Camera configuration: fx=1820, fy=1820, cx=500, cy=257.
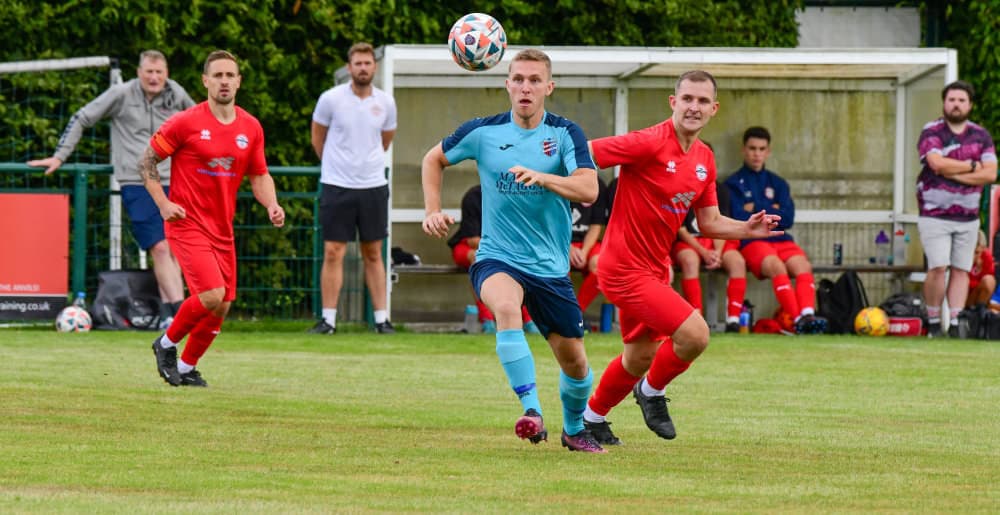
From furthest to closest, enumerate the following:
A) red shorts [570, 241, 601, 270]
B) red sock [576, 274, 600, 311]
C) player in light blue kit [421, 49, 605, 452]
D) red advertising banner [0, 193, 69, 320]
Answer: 1. red shorts [570, 241, 601, 270]
2. red sock [576, 274, 600, 311]
3. red advertising banner [0, 193, 69, 320]
4. player in light blue kit [421, 49, 605, 452]

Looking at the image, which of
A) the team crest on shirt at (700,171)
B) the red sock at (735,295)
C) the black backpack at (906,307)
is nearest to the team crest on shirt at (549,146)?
the team crest on shirt at (700,171)

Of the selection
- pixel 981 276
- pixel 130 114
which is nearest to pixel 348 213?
pixel 130 114

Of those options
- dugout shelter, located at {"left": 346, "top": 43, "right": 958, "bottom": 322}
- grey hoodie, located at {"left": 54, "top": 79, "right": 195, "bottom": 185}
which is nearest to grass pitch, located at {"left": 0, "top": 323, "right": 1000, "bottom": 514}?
grey hoodie, located at {"left": 54, "top": 79, "right": 195, "bottom": 185}

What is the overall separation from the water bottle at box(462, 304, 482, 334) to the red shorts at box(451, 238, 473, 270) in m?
0.40

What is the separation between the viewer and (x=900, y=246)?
19.1m

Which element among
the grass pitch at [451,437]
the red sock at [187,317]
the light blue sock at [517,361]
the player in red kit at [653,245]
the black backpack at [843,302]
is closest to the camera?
the grass pitch at [451,437]

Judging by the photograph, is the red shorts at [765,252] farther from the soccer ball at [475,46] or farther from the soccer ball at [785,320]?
the soccer ball at [475,46]

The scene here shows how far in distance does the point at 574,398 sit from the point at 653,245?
35.0 inches

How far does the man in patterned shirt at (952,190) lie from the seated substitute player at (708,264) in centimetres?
178

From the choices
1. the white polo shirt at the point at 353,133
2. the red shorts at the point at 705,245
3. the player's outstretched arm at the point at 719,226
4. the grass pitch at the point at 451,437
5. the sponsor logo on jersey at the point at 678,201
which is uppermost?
the white polo shirt at the point at 353,133

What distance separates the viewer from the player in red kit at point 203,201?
11.4m

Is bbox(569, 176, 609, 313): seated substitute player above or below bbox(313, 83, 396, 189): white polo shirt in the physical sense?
below

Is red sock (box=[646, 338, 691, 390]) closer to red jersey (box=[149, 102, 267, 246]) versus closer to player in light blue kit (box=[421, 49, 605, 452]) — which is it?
player in light blue kit (box=[421, 49, 605, 452])

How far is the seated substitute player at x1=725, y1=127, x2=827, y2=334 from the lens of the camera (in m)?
17.4
